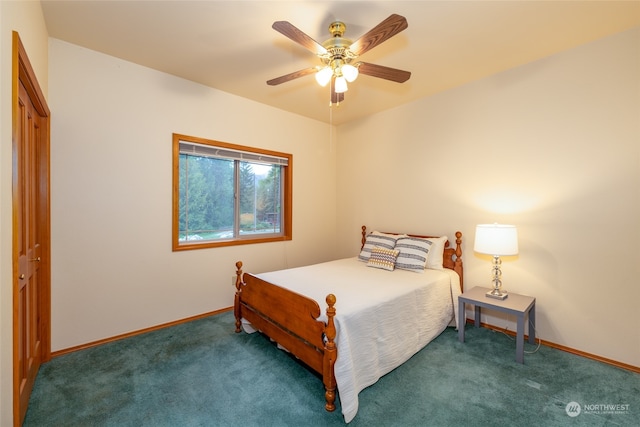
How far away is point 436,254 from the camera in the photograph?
321 centimetres

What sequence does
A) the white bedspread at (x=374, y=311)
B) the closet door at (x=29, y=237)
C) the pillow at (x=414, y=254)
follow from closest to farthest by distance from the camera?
the closet door at (x=29, y=237) < the white bedspread at (x=374, y=311) < the pillow at (x=414, y=254)

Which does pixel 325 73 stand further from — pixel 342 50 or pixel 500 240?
pixel 500 240

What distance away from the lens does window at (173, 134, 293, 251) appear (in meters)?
3.24

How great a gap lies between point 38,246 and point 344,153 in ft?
12.2

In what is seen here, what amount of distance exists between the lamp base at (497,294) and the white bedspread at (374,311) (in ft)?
1.18

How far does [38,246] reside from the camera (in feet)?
7.41

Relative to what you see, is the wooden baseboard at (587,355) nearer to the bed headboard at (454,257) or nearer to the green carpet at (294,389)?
the green carpet at (294,389)

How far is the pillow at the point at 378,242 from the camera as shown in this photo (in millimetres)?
3454

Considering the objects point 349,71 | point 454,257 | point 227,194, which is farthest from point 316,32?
point 454,257

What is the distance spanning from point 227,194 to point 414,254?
2.42 m

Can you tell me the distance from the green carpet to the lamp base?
46 cm

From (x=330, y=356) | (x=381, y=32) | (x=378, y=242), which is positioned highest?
(x=381, y=32)

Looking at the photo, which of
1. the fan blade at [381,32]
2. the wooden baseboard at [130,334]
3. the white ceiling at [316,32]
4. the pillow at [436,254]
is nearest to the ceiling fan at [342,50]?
the fan blade at [381,32]

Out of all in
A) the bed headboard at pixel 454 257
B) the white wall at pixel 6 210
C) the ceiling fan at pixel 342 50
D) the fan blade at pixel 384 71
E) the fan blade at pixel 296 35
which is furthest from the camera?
the bed headboard at pixel 454 257
